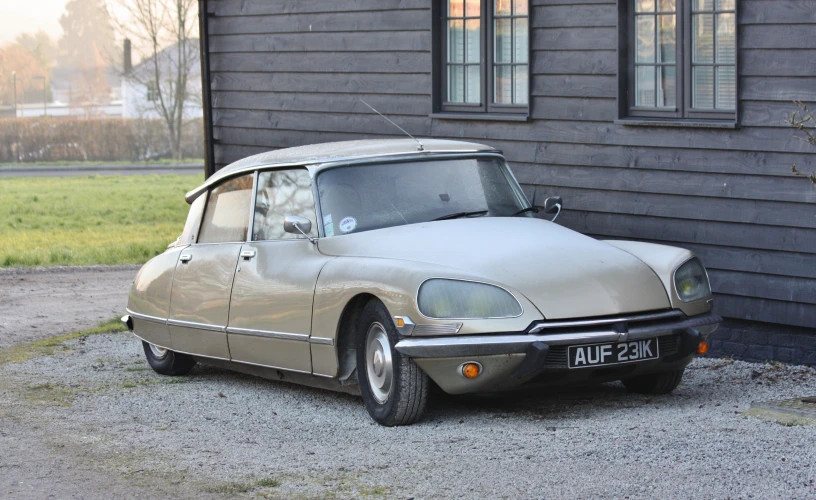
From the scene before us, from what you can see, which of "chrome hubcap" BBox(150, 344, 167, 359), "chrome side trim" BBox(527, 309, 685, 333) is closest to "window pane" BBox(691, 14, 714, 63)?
"chrome side trim" BBox(527, 309, 685, 333)

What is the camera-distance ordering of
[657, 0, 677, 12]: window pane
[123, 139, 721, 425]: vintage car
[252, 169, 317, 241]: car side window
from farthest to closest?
[657, 0, 677, 12]: window pane → [252, 169, 317, 241]: car side window → [123, 139, 721, 425]: vintage car

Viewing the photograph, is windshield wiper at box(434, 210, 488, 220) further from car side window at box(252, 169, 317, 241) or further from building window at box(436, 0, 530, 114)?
building window at box(436, 0, 530, 114)

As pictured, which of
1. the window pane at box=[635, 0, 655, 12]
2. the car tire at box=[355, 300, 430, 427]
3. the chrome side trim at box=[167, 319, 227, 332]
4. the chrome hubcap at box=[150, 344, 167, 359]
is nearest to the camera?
the car tire at box=[355, 300, 430, 427]

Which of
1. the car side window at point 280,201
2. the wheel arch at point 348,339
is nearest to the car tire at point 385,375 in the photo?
the wheel arch at point 348,339

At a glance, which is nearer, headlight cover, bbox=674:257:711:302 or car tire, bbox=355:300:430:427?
car tire, bbox=355:300:430:427

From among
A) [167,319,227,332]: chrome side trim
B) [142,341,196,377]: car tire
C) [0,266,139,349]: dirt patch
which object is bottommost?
[0,266,139,349]: dirt patch

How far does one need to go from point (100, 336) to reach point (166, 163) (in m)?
42.7

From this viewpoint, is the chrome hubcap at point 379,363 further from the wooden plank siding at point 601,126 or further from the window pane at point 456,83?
the window pane at point 456,83

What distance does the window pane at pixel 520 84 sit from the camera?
1055 cm

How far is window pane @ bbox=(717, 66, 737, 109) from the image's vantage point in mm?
8828

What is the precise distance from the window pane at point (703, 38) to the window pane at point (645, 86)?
0.45 meters

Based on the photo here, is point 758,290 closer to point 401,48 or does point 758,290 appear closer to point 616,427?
point 616,427

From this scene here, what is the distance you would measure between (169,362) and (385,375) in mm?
2913

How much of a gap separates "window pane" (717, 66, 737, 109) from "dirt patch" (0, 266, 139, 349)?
6.61 metres
